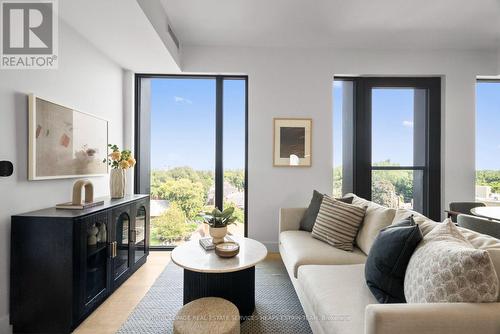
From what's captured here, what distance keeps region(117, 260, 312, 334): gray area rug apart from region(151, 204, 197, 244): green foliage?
0.82 m

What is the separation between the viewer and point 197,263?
1.68m

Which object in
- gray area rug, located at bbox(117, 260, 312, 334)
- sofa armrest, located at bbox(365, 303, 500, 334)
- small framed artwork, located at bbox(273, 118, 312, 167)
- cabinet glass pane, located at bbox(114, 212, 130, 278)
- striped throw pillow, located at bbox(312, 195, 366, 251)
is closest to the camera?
sofa armrest, located at bbox(365, 303, 500, 334)

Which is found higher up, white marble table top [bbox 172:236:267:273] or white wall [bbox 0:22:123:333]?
white wall [bbox 0:22:123:333]

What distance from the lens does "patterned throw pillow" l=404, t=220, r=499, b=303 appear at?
0.96 m

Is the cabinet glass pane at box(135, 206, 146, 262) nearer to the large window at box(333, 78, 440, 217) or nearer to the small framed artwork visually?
the small framed artwork

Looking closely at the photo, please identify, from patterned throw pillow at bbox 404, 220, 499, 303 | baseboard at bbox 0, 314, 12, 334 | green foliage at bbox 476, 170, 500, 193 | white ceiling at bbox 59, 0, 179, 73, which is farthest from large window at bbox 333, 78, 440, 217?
baseboard at bbox 0, 314, 12, 334

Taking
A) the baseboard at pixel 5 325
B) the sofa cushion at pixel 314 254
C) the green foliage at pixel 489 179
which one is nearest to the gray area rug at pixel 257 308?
the sofa cushion at pixel 314 254

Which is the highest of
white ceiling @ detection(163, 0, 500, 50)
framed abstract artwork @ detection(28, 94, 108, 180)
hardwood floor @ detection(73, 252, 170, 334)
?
white ceiling @ detection(163, 0, 500, 50)

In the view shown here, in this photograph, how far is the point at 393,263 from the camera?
1256mm

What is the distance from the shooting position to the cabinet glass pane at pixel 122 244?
Answer: 7.55ft

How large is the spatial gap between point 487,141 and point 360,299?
3.60 metres

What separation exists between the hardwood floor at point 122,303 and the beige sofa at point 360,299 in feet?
4.63

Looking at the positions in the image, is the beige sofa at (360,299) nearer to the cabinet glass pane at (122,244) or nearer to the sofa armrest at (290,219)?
the sofa armrest at (290,219)

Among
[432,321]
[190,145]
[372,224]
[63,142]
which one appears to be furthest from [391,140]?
[63,142]
